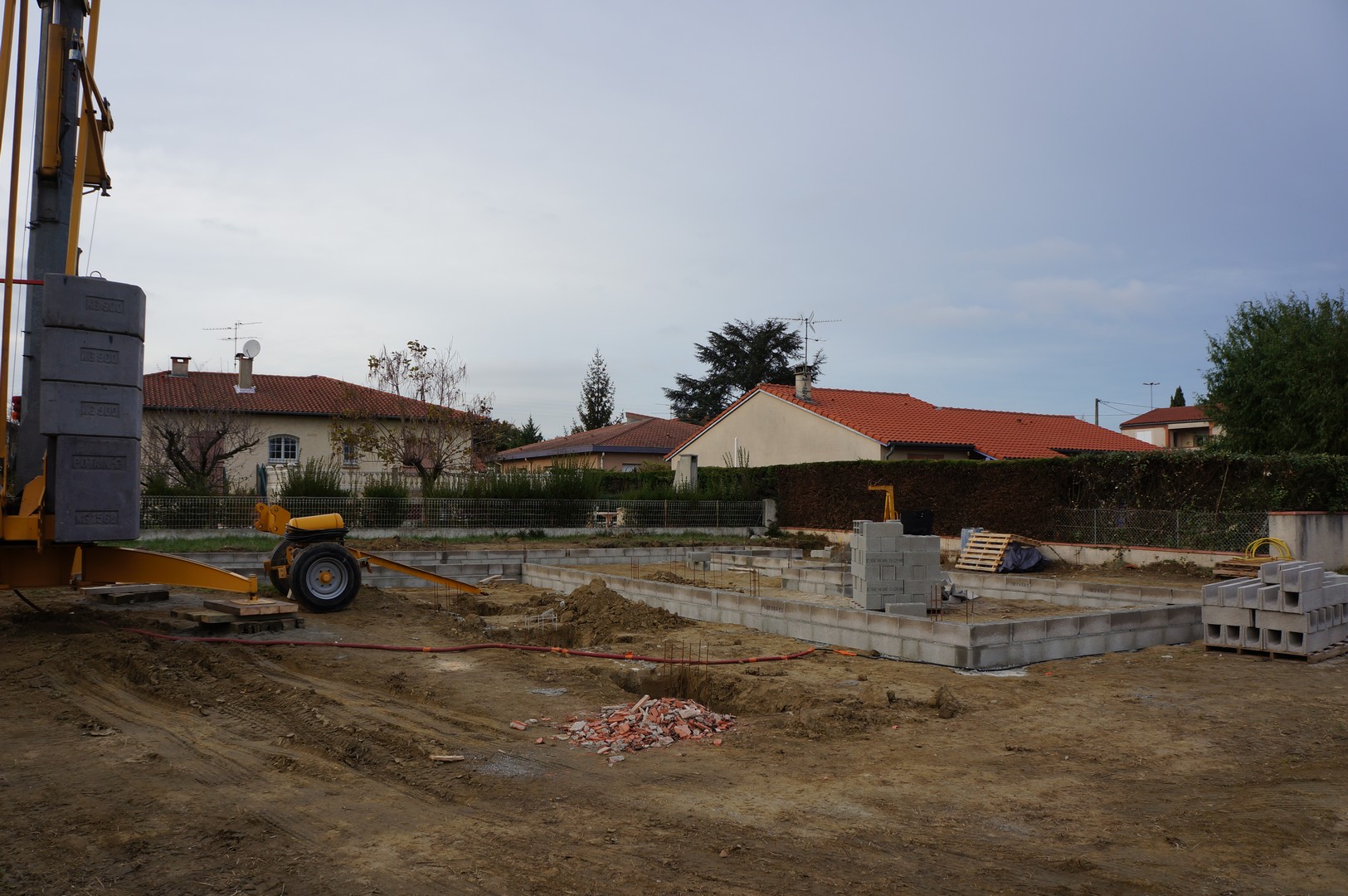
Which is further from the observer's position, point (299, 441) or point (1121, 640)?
point (299, 441)

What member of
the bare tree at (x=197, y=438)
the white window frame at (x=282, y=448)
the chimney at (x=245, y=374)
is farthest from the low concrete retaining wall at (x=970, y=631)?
the chimney at (x=245, y=374)

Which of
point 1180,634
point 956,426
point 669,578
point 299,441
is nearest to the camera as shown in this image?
point 1180,634

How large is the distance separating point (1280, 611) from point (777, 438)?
23.1m

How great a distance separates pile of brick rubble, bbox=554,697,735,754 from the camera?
6.52 metres

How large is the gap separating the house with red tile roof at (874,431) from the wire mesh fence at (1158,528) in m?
7.14

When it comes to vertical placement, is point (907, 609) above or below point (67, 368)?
below

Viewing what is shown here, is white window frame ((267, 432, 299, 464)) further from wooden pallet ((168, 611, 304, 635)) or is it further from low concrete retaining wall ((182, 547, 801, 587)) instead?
wooden pallet ((168, 611, 304, 635))

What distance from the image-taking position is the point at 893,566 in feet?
37.3

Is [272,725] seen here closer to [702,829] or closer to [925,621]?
[702,829]

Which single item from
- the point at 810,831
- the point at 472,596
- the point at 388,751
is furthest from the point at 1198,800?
the point at 472,596

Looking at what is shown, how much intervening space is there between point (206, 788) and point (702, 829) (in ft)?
9.45

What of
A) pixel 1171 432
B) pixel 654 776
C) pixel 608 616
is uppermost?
pixel 1171 432

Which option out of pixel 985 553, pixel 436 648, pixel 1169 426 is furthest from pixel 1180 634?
pixel 1169 426

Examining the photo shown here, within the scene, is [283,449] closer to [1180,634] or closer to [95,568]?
[95,568]
